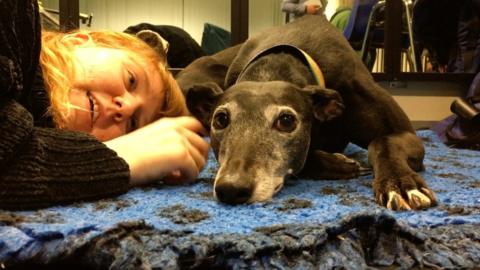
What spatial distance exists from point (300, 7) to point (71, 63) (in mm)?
2718

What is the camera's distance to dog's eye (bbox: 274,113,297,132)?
4.03 ft

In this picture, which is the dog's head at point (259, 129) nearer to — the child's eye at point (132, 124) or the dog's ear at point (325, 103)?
the dog's ear at point (325, 103)

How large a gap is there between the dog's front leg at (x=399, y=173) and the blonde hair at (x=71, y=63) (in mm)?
550

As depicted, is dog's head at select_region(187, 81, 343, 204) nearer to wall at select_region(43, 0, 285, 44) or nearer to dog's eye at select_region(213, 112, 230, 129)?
dog's eye at select_region(213, 112, 230, 129)

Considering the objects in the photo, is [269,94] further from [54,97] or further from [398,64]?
[398,64]

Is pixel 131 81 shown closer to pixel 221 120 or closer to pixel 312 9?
pixel 221 120

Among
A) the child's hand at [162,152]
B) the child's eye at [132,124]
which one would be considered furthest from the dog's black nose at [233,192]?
the child's eye at [132,124]

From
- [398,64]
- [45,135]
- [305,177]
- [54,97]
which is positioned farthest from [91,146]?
[398,64]

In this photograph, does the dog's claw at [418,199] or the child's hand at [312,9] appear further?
the child's hand at [312,9]

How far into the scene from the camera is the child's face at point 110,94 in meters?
1.18

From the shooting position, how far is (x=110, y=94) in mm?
1203

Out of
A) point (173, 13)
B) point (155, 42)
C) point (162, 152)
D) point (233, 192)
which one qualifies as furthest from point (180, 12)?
point (233, 192)

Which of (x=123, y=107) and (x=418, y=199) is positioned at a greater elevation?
(x=123, y=107)

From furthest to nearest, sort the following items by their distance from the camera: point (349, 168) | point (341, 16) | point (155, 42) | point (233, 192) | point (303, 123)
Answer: point (341, 16), point (155, 42), point (349, 168), point (303, 123), point (233, 192)
